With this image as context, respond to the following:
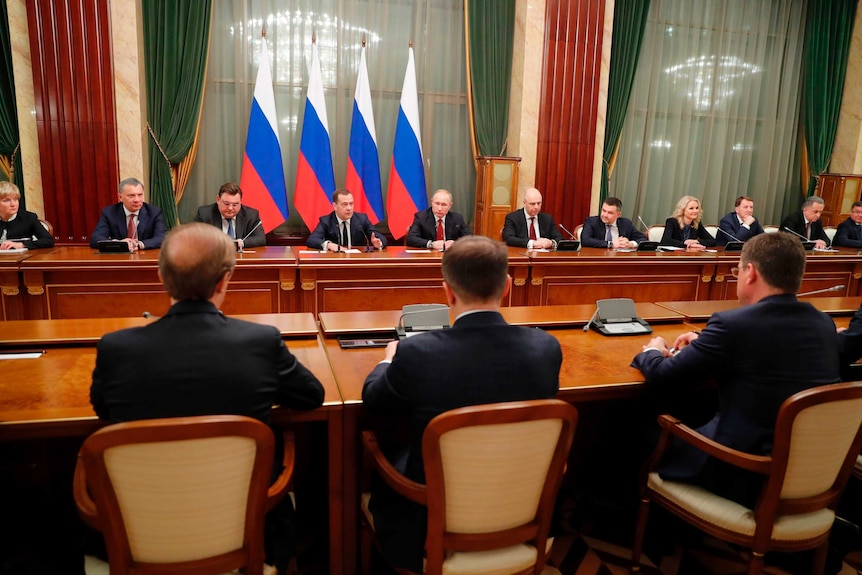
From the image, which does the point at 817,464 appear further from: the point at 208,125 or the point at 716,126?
the point at 716,126

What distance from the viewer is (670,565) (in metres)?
2.09

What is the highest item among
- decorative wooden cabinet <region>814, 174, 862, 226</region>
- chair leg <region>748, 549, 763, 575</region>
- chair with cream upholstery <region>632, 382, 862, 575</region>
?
decorative wooden cabinet <region>814, 174, 862, 226</region>

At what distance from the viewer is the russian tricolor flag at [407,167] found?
233 inches

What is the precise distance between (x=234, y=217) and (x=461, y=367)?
3742 mm

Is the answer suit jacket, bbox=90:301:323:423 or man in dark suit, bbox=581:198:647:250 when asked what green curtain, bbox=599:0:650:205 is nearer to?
man in dark suit, bbox=581:198:647:250

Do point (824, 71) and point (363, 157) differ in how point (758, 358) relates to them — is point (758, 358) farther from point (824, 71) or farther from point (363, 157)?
point (824, 71)

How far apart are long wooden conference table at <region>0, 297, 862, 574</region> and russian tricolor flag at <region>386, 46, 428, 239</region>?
363 cm

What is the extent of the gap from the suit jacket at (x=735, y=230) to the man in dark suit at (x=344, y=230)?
3.29 metres

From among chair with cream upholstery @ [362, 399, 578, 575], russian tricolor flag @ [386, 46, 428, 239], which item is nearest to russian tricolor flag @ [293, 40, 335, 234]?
russian tricolor flag @ [386, 46, 428, 239]

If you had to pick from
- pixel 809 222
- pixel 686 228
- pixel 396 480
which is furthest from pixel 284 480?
pixel 809 222

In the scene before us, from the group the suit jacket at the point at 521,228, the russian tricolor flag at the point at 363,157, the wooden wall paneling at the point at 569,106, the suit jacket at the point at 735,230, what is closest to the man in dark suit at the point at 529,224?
the suit jacket at the point at 521,228

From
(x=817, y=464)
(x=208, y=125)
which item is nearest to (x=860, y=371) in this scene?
(x=817, y=464)

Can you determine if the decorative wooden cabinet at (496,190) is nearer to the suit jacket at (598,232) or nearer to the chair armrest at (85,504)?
the suit jacket at (598,232)

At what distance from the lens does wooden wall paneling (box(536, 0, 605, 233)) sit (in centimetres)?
616
